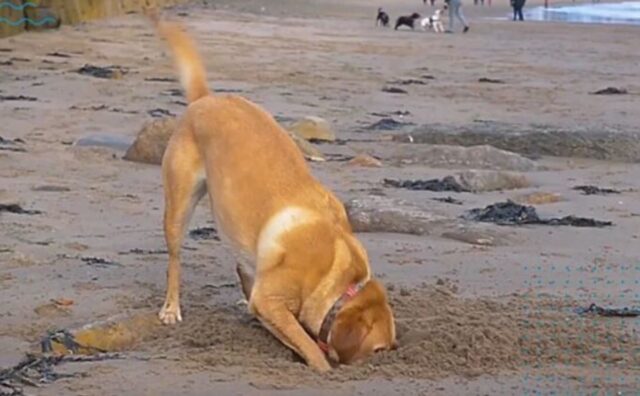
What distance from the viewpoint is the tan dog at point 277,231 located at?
5176 millimetres

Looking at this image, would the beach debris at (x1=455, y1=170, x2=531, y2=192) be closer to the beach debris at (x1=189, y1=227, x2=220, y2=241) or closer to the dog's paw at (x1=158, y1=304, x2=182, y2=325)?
the beach debris at (x1=189, y1=227, x2=220, y2=241)

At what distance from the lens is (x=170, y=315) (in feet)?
19.5

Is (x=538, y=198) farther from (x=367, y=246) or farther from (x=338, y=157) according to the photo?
(x=338, y=157)

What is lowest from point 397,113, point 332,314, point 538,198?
point 397,113

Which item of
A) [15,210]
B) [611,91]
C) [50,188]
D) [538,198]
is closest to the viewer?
[15,210]

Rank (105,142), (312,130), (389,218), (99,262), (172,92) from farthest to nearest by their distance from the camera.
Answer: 1. (172,92)
2. (312,130)
3. (105,142)
4. (389,218)
5. (99,262)

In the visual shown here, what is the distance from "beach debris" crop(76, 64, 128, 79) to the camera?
1749cm

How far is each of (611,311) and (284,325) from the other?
160 cm

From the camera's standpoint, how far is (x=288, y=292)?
530 cm

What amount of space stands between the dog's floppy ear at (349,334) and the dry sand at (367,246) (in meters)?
0.10

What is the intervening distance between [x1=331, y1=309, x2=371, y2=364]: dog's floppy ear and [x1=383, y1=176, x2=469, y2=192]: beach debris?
456 cm

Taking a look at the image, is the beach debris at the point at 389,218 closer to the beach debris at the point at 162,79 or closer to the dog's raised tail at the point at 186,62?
the dog's raised tail at the point at 186,62

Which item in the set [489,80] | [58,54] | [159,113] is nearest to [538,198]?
[159,113]

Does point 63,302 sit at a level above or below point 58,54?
above
